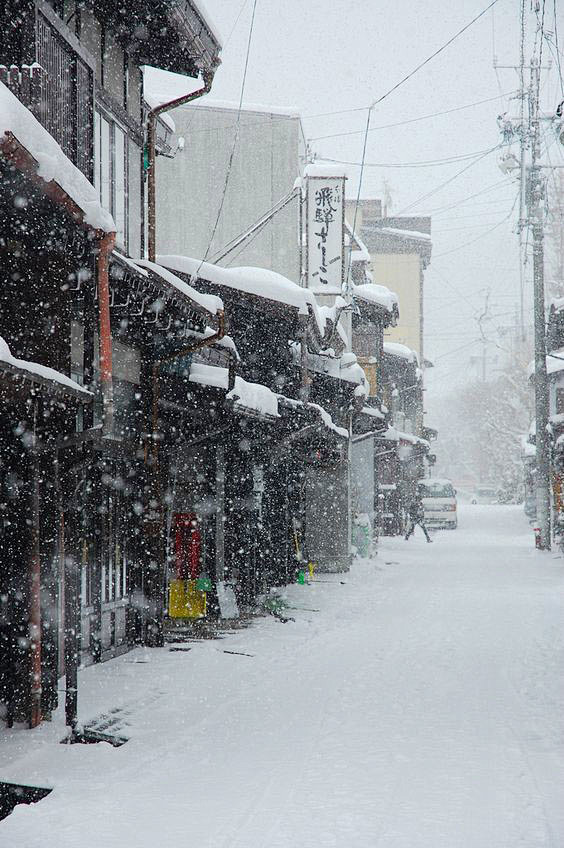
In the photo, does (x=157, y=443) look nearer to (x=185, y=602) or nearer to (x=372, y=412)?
(x=185, y=602)

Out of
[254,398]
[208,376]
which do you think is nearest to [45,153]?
[208,376]

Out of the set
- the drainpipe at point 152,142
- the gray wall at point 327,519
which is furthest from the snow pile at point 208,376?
the gray wall at point 327,519

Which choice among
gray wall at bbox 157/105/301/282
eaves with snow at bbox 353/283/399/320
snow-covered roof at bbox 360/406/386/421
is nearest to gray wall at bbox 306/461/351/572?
snow-covered roof at bbox 360/406/386/421

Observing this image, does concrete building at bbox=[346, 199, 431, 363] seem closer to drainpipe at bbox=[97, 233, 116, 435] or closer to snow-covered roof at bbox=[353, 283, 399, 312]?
snow-covered roof at bbox=[353, 283, 399, 312]

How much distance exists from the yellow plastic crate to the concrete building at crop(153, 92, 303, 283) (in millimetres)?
10330

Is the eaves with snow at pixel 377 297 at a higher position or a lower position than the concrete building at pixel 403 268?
lower

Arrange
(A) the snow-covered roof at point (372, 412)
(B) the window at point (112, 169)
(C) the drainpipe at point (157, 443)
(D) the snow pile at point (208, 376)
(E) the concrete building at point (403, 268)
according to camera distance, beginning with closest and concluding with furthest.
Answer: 1. (B) the window at point (112, 169)
2. (C) the drainpipe at point (157, 443)
3. (D) the snow pile at point (208, 376)
4. (A) the snow-covered roof at point (372, 412)
5. (E) the concrete building at point (403, 268)

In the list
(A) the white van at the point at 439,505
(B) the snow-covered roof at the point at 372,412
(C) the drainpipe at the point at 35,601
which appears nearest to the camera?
(C) the drainpipe at the point at 35,601

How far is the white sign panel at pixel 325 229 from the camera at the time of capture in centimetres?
1969

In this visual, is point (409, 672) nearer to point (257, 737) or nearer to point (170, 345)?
point (257, 737)

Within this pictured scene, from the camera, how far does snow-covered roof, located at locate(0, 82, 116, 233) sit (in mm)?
5512

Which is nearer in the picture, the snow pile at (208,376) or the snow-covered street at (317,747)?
the snow-covered street at (317,747)

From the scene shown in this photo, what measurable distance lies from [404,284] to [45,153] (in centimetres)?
5182

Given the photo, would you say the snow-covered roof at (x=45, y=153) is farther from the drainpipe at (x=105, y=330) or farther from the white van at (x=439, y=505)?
the white van at (x=439, y=505)
